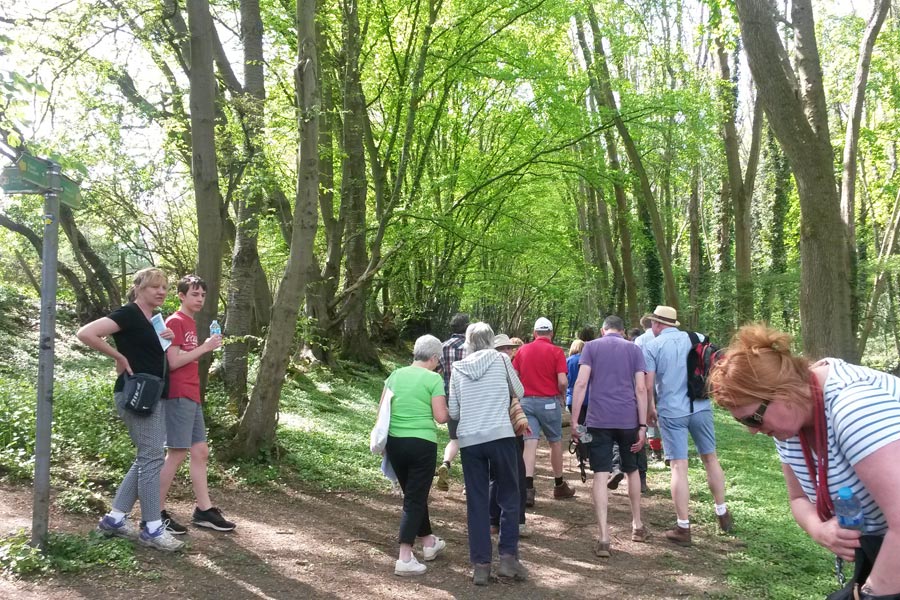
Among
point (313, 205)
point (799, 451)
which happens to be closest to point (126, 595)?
point (799, 451)

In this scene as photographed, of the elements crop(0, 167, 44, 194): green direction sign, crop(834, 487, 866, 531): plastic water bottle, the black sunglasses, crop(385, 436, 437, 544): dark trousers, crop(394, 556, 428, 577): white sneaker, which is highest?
crop(0, 167, 44, 194): green direction sign

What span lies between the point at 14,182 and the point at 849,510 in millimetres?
4767

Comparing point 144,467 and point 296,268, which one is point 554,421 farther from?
point 144,467

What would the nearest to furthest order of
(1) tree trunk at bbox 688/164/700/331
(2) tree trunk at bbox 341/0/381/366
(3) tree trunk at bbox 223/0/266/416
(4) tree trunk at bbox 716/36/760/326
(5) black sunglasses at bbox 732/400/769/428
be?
(5) black sunglasses at bbox 732/400/769/428 → (3) tree trunk at bbox 223/0/266/416 → (2) tree trunk at bbox 341/0/381/366 → (4) tree trunk at bbox 716/36/760/326 → (1) tree trunk at bbox 688/164/700/331

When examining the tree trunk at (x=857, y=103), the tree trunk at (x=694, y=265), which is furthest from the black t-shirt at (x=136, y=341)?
the tree trunk at (x=694, y=265)

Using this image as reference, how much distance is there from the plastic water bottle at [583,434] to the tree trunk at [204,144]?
4.46m

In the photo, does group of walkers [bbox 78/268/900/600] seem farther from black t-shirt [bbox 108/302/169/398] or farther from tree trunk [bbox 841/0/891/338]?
tree trunk [bbox 841/0/891/338]

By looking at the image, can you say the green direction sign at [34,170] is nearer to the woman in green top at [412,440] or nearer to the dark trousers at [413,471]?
the woman in green top at [412,440]

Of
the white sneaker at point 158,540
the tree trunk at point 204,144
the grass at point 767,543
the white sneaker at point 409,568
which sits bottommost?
the grass at point 767,543

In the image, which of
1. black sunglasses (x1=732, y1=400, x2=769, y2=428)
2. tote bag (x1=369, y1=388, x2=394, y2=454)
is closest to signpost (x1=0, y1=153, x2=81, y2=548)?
tote bag (x1=369, y1=388, x2=394, y2=454)

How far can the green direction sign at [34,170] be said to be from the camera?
4195 mm

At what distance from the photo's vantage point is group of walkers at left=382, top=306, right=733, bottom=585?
5.36 metres

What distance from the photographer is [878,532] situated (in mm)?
2102

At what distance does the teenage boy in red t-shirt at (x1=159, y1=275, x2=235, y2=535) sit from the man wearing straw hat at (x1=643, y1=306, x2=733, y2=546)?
414cm
